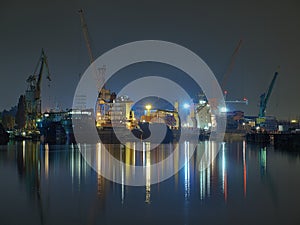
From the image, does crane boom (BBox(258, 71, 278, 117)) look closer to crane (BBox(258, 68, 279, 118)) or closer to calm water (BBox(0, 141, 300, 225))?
crane (BBox(258, 68, 279, 118))

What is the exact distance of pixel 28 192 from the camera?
17.4 metres

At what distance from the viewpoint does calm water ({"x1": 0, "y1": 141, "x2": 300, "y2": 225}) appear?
1253 cm

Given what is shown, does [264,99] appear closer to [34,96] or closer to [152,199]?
[34,96]

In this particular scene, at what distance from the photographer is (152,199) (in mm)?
15367

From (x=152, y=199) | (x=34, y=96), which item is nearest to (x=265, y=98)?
(x=34, y=96)

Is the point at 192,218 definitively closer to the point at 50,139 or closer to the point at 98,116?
the point at 50,139

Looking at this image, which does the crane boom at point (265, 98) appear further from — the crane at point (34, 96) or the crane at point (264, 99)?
the crane at point (34, 96)

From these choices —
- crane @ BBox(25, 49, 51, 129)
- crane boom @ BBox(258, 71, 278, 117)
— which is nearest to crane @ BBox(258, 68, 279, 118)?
crane boom @ BBox(258, 71, 278, 117)

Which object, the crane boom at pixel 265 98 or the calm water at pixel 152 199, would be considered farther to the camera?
the crane boom at pixel 265 98

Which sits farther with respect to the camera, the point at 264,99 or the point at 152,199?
the point at 264,99

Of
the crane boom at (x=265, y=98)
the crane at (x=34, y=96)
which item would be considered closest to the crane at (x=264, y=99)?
the crane boom at (x=265, y=98)

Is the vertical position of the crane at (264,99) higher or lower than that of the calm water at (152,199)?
higher

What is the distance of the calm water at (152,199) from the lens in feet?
41.1

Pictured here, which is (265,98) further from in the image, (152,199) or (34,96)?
(152,199)
